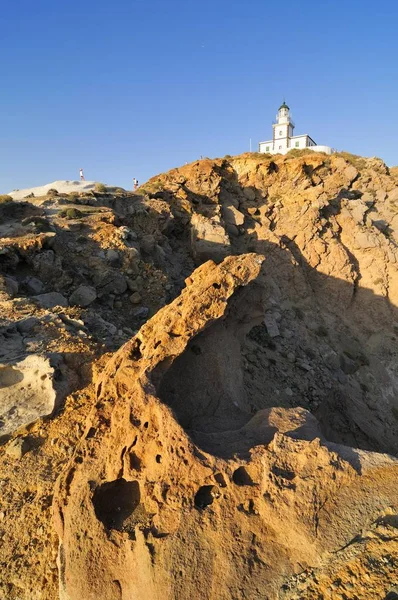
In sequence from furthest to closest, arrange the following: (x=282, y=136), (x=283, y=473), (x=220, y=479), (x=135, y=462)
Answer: (x=282, y=136)
(x=135, y=462)
(x=220, y=479)
(x=283, y=473)

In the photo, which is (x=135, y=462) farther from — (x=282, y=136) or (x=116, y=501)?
(x=282, y=136)

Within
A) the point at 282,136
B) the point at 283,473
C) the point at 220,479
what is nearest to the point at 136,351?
the point at 220,479

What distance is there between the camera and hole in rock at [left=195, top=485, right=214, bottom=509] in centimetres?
398

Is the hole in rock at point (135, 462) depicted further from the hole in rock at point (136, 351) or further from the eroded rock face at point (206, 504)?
the hole in rock at point (136, 351)

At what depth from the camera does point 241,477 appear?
402 centimetres

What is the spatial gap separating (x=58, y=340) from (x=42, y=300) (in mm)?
2629

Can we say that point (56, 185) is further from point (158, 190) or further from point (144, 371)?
point (144, 371)

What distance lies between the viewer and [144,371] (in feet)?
16.1

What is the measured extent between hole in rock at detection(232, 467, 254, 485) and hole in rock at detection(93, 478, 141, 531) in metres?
1.33

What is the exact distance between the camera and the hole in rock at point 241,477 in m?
3.97

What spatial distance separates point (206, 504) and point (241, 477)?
1.64ft

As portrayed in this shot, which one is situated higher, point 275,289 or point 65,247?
point 65,247

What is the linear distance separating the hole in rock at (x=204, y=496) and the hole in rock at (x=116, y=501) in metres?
0.87

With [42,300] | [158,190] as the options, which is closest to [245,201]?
[158,190]
